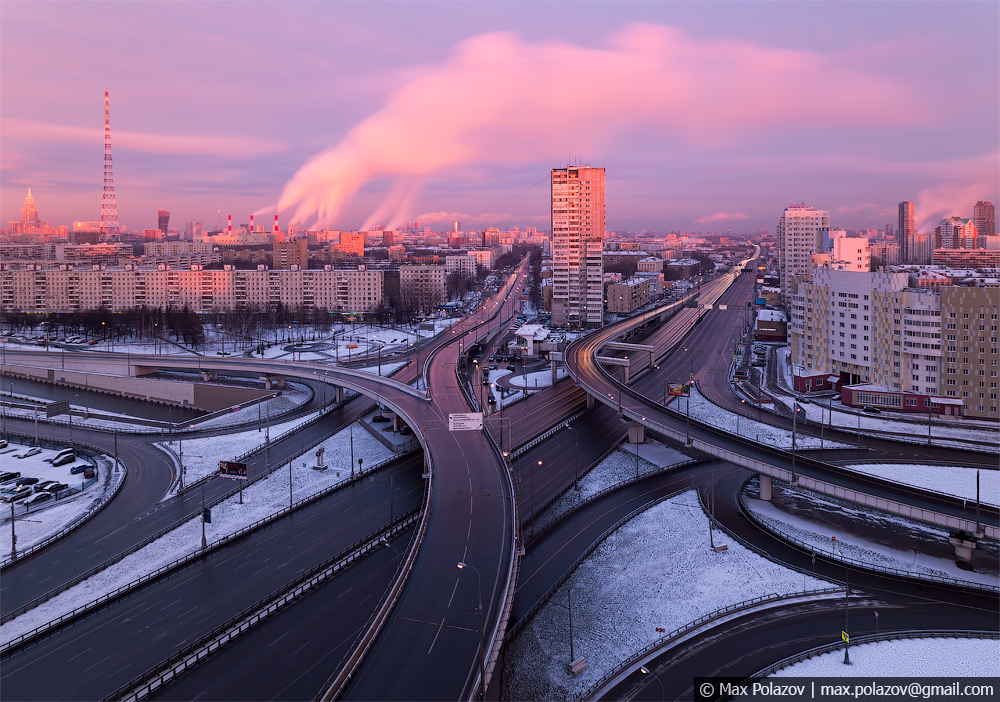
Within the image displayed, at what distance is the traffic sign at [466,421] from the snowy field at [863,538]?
10.3 metres

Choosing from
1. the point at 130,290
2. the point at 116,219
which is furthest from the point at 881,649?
the point at 116,219

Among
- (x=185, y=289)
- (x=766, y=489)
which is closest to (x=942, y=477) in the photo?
(x=766, y=489)

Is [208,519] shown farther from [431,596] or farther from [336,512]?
[431,596]

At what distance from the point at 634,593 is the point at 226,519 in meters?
14.3

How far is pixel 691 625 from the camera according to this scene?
1666 cm

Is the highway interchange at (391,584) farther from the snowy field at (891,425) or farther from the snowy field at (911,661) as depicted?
the snowy field at (891,425)

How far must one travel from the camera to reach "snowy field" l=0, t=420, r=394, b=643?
1761 cm

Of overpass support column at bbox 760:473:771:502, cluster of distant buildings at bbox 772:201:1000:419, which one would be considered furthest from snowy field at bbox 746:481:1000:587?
cluster of distant buildings at bbox 772:201:1000:419

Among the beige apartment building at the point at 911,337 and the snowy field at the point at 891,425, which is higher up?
the beige apartment building at the point at 911,337

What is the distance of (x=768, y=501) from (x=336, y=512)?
51.6ft

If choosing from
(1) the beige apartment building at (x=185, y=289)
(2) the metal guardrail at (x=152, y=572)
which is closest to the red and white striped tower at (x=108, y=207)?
(1) the beige apartment building at (x=185, y=289)

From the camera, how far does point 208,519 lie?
2241 centimetres

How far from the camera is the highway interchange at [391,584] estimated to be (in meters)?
14.2

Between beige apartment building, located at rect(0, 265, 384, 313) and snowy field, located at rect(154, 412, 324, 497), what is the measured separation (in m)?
47.5
